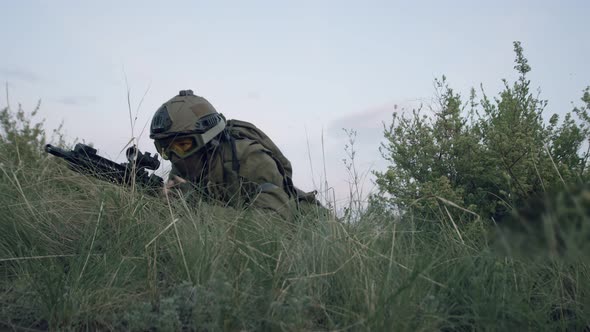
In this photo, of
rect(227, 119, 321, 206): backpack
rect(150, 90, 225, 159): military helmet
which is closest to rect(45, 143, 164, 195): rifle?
rect(150, 90, 225, 159): military helmet

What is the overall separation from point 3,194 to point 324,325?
6.50 ft

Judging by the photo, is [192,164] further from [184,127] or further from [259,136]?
[259,136]

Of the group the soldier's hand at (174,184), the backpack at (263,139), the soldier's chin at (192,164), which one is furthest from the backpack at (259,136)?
the soldier's hand at (174,184)

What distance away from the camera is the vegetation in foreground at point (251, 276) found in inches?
84.7

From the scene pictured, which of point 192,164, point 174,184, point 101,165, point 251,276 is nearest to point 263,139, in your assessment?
point 192,164

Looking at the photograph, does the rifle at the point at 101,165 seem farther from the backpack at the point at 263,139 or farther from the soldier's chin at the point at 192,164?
the backpack at the point at 263,139

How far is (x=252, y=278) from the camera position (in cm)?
231

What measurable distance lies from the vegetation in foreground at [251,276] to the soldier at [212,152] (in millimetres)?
1147

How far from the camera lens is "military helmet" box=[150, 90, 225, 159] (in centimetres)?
448

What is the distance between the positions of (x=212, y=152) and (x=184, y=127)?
296mm

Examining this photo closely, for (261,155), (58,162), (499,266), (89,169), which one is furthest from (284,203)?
(499,266)

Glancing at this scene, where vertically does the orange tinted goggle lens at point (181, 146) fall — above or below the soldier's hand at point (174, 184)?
above

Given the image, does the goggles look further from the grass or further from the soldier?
the grass

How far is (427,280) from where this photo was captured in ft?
7.89
